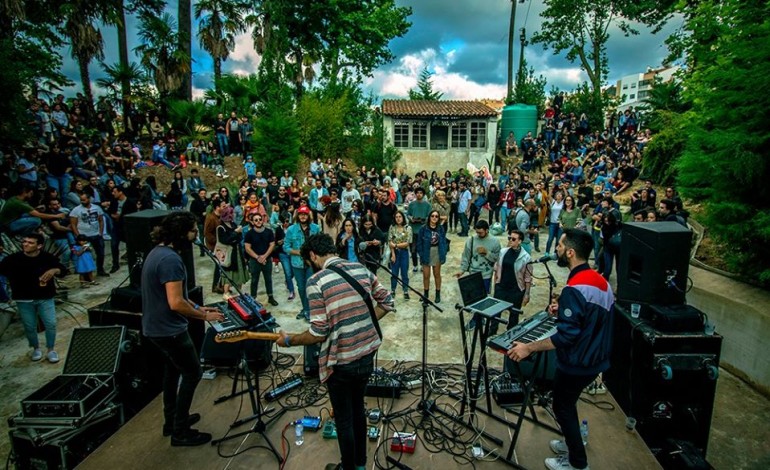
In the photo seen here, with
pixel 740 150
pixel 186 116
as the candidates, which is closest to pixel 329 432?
pixel 740 150

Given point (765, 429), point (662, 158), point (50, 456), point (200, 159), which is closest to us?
point (50, 456)

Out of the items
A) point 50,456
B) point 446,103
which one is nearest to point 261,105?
point 446,103

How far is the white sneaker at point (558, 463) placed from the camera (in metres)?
3.43

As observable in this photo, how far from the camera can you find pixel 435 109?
76.9 feet

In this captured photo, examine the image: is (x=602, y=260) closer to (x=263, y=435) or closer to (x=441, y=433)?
(x=441, y=433)

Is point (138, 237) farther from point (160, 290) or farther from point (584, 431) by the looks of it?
point (584, 431)

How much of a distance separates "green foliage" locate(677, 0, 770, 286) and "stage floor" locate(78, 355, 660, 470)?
3.34 meters

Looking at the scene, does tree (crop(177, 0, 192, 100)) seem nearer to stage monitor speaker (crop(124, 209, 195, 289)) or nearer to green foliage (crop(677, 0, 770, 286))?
stage monitor speaker (crop(124, 209, 195, 289))

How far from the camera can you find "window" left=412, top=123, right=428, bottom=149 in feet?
75.9

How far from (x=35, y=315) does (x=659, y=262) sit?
7.28 meters

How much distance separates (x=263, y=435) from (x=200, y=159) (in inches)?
604

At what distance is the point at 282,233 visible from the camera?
8516mm

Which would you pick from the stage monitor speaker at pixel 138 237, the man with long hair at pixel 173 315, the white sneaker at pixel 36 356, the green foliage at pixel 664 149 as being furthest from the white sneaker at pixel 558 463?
the green foliage at pixel 664 149

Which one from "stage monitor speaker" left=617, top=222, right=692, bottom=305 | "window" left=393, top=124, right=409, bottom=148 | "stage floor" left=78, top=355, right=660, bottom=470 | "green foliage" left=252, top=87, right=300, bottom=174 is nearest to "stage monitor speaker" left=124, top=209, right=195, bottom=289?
"stage floor" left=78, top=355, right=660, bottom=470
